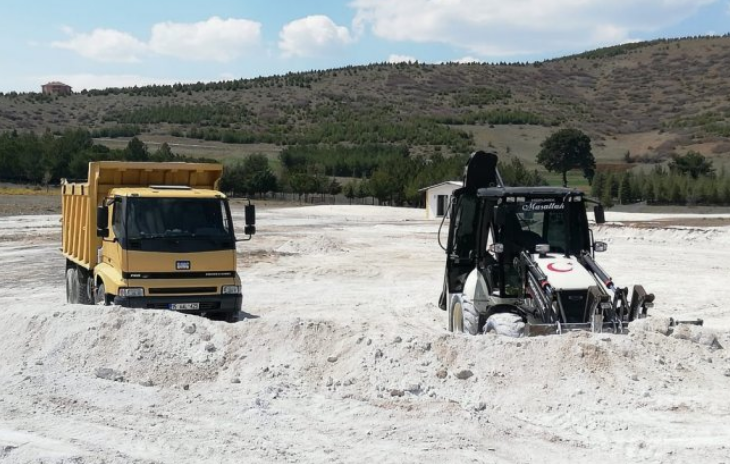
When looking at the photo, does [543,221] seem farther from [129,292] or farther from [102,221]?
[102,221]

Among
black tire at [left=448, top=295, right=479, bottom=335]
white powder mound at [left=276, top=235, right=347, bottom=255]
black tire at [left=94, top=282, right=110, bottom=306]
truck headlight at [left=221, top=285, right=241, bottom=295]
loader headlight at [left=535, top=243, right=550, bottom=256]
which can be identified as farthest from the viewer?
white powder mound at [left=276, top=235, right=347, bottom=255]

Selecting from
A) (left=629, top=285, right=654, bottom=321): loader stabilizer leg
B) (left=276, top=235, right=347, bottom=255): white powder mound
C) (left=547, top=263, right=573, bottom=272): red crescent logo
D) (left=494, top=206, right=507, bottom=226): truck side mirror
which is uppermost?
(left=494, top=206, right=507, bottom=226): truck side mirror

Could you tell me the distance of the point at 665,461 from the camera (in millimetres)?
7238

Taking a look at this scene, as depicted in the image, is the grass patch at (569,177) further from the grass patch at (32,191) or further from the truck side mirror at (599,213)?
the truck side mirror at (599,213)

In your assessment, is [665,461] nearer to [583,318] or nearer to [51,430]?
[583,318]

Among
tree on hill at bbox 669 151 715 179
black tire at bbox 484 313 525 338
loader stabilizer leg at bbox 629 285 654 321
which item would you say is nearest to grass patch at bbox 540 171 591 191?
tree on hill at bbox 669 151 715 179

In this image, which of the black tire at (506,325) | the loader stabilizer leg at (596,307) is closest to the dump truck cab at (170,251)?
the black tire at (506,325)

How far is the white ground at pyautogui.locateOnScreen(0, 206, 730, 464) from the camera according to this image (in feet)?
24.2

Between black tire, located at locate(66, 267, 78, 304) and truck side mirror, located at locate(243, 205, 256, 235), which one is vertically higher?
truck side mirror, located at locate(243, 205, 256, 235)

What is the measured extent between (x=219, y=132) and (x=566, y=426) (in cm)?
13250

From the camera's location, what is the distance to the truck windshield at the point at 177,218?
13.5 m

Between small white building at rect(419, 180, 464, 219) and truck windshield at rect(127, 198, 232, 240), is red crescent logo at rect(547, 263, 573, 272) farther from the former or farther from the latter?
small white building at rect(419, 180, 464, 219)

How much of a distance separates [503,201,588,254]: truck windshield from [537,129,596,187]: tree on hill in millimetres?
94521

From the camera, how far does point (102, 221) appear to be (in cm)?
1389
